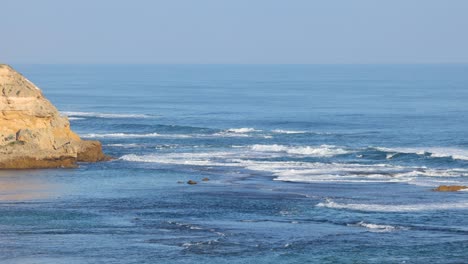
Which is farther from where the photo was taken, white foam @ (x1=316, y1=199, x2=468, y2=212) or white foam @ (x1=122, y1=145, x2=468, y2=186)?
white foam @ (x1=122, y1=145, x2=468, y2=186)

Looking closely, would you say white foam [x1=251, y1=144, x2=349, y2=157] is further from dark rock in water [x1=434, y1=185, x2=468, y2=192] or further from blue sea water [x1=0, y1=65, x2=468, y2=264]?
dark rock in water [x1=434, y1=185, x2=468, y2=192]

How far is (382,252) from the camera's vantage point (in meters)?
45.0

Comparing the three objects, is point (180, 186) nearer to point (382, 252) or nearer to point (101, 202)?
point (101, 202)

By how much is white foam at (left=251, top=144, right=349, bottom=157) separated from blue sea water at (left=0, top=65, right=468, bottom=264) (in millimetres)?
94

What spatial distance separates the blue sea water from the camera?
45.8 meters

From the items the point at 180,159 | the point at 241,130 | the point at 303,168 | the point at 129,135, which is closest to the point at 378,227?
the point at 303,168

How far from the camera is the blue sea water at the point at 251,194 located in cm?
4575

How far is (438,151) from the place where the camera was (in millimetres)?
82125

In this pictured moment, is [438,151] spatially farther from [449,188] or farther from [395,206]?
[395,206]

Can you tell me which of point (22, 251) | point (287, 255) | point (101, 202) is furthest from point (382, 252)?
point (101, 202)

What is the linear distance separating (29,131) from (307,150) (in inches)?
911

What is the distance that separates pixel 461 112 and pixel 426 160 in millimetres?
43523

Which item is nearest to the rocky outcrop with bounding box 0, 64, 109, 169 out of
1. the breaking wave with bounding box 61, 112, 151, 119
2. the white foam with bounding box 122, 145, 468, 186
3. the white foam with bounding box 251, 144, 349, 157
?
the white foam with bounding box 122, 145, 468, 186

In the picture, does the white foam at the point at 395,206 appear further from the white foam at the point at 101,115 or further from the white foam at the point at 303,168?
the white foam at the point at 101,115
